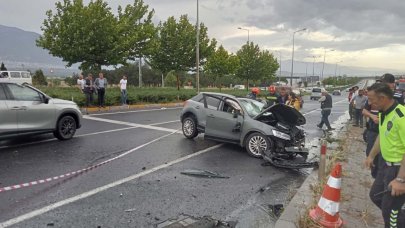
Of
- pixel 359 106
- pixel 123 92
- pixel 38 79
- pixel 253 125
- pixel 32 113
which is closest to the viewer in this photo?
pixel 253 125

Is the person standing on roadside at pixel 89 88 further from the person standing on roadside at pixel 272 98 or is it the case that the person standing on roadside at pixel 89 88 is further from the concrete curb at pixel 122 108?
the person standing on roadside at pixel 272 98

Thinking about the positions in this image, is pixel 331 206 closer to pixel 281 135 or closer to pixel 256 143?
pixel 281 135

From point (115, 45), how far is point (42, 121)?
49.0 ft

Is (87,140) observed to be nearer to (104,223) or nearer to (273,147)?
(273,147)

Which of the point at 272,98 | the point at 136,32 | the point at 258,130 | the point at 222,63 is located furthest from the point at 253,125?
the point at 222,63

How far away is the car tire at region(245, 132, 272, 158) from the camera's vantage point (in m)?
8.52

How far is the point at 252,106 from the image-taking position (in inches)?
391

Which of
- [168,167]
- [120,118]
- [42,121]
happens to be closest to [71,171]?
[168,167]

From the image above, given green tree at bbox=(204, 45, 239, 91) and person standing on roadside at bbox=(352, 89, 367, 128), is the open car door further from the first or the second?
green tree at bbox=(204, 45, 239, 91)

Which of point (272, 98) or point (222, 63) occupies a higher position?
point (222, 63)

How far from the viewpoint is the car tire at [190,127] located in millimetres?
10734

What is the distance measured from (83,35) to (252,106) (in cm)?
1552

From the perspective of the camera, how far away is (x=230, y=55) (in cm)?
4466

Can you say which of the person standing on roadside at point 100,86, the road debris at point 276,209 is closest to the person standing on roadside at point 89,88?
the person standing on roadside at point 100,86
